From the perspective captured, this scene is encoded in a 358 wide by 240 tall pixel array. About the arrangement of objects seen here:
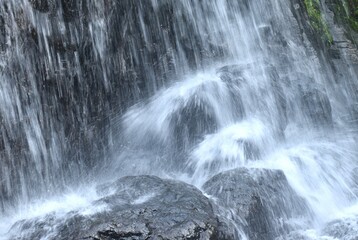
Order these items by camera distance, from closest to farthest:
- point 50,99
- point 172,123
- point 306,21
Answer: point 50,99
point 172,123
point 306,21

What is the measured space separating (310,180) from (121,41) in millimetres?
5138

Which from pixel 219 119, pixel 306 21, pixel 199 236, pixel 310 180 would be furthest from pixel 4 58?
pixel 306 21

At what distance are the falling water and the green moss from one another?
106 centimetres

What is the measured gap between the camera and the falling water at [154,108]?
8.75 metres

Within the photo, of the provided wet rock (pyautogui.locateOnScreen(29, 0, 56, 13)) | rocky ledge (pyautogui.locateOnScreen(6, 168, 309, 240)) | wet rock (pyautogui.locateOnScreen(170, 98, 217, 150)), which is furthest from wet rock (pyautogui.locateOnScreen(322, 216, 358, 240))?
wet rock (pyautogui.locateOnScreen(29, 0, 56, 13))

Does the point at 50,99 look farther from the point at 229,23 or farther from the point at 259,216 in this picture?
the point at 229,23

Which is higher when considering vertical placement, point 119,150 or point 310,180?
point 119,150

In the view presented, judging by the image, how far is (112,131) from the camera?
10.4m

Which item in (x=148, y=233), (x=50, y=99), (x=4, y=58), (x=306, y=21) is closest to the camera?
(x=148, y=233)

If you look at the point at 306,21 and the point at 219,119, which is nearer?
the point at 219,119

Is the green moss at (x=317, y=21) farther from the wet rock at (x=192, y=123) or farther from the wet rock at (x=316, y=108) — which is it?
the wet rock at (x=192, y=123)

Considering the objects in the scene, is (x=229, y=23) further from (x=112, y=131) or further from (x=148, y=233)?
(x=148, y=233)

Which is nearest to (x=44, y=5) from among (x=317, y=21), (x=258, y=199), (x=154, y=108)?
(x=154, y=108)

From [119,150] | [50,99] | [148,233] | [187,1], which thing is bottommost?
[148,233]
